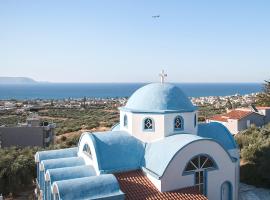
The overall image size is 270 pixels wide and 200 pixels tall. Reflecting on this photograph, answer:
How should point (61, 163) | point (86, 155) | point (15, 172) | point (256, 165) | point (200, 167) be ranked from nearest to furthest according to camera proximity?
point (200, 167)
point (61, 163)
point (86, 155)
point (15, 172)
point (256, 165)

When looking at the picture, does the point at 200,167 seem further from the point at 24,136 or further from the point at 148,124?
the point at 24,136

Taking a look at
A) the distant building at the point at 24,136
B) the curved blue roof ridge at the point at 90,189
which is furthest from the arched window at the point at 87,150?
the distant building at the point at 24,136

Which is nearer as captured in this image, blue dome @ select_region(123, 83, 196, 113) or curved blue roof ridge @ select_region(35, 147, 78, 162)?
blue dome @ select_region(123, 83, 196, 113)

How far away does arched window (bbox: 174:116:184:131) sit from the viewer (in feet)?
55.9

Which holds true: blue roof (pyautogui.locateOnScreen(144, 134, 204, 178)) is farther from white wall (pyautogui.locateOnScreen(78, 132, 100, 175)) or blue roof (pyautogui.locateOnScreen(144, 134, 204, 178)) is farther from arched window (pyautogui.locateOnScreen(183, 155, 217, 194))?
white wall (pyautogui.locateOnScreen(78, 132, 100, 175))

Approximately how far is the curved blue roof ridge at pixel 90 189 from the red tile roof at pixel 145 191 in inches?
36.5

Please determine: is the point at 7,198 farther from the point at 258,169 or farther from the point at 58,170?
the point at 258,169

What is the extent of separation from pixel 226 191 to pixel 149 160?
15.2 ft

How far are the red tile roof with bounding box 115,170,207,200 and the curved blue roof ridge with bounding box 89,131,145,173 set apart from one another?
58 centimetres

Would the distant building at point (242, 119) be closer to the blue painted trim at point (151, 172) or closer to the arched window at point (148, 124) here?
the arched window at point (148, 124)

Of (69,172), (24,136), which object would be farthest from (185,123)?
(24,136)

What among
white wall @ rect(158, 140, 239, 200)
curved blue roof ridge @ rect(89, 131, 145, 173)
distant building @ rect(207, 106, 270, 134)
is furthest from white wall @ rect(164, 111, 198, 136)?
distant building @ rect(207, 106, 270, 134)

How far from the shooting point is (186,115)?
17266 mm

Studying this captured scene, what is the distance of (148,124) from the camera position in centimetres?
1705
